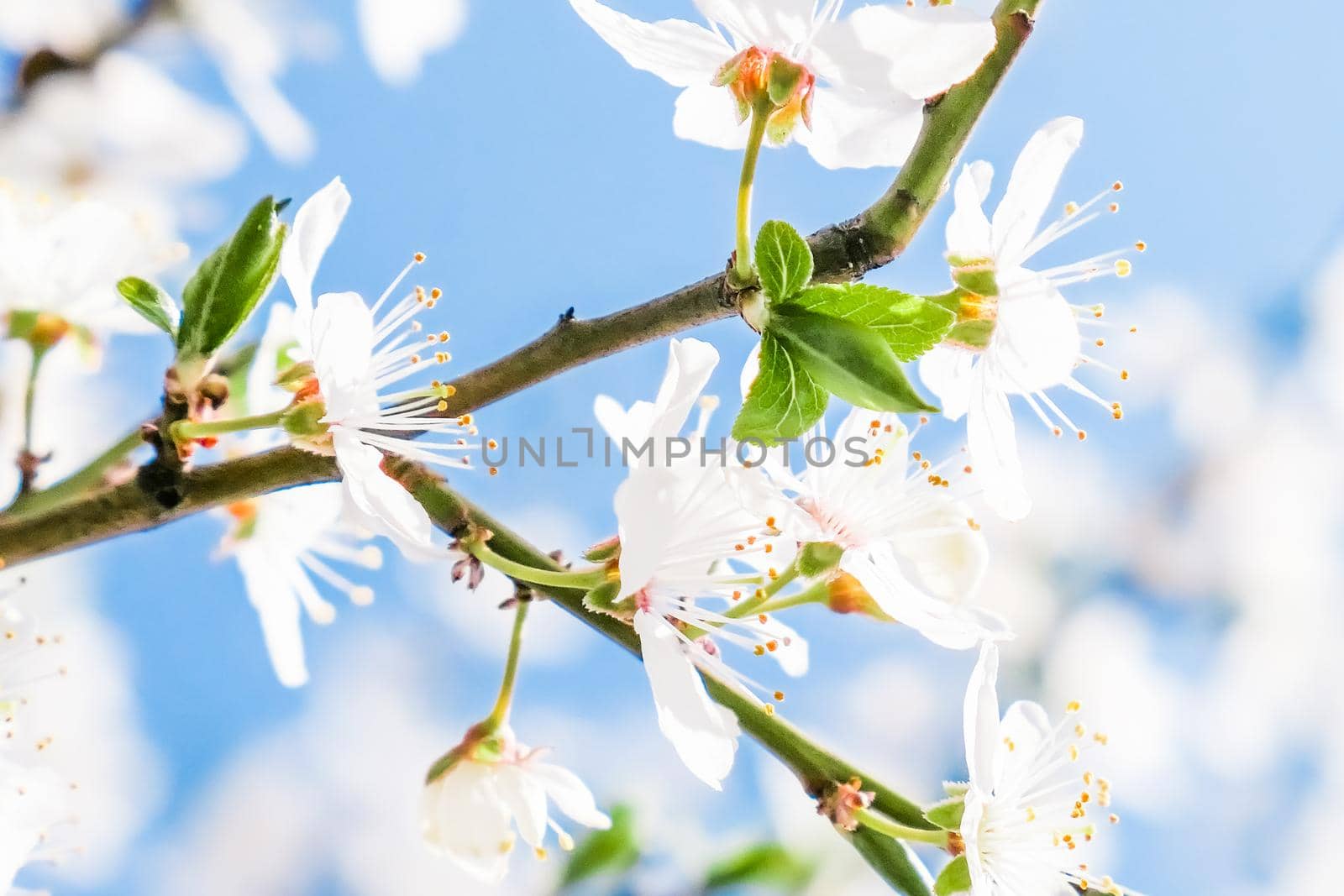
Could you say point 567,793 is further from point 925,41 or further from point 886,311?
point 925,41

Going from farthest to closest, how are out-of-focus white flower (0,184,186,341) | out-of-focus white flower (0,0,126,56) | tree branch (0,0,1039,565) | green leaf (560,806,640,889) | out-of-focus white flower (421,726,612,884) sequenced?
1. green leaf (560,806,640,889)
2. out-of-focus white flower (0,0,126,56)
3. out-of-focus white flower (0,184,186,341)
4. out-of-focus white flower (421,726,612,884)
5. tree branch (0,0,1039,565)

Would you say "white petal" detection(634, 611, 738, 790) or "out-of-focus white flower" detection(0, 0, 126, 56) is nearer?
"white petal" detection(634, 611, 738, 790)

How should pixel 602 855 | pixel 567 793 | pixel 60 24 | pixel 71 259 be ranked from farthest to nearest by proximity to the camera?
pixel 602 855
pixel 60 24
pixel 71 259
pixel 567 793

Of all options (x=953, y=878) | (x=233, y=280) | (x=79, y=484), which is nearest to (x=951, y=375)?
(x=953, y=878)

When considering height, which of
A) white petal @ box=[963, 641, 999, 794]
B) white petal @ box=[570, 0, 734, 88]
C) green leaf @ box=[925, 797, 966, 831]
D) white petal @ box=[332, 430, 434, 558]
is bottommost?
green leaf @ box=[925, 797, 966, 831]

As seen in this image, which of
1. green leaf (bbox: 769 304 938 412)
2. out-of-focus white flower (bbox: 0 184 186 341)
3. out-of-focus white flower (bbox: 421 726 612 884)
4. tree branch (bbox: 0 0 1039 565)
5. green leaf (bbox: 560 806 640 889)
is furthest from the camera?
green leaf (bbox: 560 806 640 889)

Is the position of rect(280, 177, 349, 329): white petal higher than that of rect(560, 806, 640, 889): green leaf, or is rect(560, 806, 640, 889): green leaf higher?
rect(280, 177, 349, 329): white petal

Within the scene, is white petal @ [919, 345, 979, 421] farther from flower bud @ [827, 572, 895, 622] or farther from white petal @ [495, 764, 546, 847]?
white petal @ [495, 764, 546, 847]

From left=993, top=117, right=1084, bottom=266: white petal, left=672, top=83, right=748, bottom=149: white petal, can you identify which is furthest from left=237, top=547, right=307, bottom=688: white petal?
left=993, top=117, right=1084, bottom=266: white petal

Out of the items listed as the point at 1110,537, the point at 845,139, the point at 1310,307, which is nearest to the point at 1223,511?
the point at 1110,537
